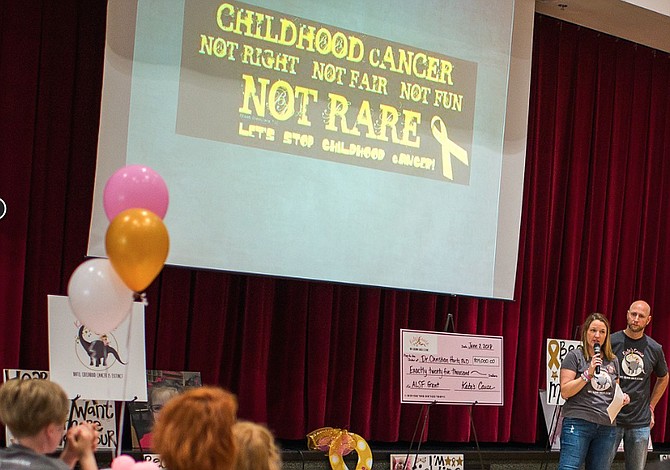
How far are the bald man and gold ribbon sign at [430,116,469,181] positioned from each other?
1.42 meters

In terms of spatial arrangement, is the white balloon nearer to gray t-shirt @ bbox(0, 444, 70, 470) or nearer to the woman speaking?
gray t-shirt @ bbox(0, 444, 70, 470)

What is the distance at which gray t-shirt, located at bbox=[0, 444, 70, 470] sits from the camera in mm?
2529

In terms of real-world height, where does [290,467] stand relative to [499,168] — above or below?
below

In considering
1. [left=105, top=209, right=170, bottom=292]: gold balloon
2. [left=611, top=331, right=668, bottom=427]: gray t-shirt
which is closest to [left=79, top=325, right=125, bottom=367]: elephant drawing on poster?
[left=105, top=209, right=170, bottom=292]: gold balloon

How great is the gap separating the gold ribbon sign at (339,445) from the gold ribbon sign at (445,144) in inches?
69.3

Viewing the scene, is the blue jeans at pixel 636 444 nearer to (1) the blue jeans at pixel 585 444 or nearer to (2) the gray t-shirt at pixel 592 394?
(1) the blue jeans at pixel 585 444

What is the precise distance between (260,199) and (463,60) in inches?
69.4

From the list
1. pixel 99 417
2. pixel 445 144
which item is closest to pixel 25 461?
pixel 99 417

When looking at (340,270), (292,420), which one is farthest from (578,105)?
(292,420)

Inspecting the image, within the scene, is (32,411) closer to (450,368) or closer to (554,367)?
(450,368)

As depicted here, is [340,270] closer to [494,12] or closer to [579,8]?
[494,12]

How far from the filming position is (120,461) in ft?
9.14

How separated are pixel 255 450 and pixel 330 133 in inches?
149

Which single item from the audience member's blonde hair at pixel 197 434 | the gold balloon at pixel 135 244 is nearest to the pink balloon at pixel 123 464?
the audience member's blonde hair at pixel 197 434
